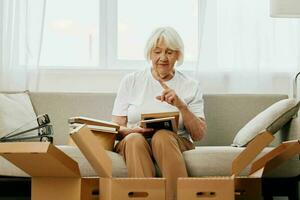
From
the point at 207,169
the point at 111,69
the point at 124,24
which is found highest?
the point at 124,24

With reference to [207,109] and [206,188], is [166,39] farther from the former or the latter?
[206,188]

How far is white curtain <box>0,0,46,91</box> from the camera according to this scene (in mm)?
3676

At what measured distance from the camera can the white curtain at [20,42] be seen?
12.1ft

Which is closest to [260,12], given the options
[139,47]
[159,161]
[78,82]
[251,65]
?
[251,65]

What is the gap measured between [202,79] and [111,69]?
60 cm

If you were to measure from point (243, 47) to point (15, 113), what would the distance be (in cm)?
152

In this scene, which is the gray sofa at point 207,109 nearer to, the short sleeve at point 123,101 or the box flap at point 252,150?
the short sleeve at point 123,101

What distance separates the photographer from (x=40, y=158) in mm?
2057

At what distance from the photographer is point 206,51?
3822 mm

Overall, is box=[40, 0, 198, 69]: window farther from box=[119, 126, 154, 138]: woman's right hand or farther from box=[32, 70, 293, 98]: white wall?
box=[119, 126, 154, 138]: woman's right hand

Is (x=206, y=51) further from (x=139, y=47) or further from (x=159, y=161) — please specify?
(x=159, y=161)

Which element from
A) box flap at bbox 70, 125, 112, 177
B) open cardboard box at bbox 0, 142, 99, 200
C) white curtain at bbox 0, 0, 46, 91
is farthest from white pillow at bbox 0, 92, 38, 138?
box flap at bbox 70, 125, 112, 177

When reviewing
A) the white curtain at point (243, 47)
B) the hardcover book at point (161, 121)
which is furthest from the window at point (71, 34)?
the hardcover book at point (161, 121)

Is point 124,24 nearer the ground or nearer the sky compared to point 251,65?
nearer the sky
